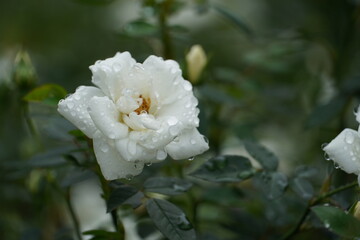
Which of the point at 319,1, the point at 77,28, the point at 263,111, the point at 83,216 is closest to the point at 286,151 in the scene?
the point at 263,111

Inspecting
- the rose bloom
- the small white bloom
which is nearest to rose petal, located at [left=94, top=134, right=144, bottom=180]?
the rose bloom

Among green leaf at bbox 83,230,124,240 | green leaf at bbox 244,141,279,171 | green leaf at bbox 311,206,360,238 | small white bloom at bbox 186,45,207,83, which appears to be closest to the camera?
green leaf at bbox 311,206,360,238

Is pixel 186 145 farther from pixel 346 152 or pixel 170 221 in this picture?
pixel 346 152

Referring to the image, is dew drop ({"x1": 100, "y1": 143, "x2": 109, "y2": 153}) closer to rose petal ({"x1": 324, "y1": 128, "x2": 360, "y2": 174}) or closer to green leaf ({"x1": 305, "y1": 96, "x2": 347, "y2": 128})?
rose petal ({"x1": 324, "y1": 128, "x2": 360, "y2": 174})

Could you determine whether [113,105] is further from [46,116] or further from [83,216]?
[83,216]

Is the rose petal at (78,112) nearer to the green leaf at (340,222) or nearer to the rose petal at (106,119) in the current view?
the rose petal at (106,119)

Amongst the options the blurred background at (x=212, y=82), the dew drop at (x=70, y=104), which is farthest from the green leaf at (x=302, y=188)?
the dew drop at (x=70, y=104)

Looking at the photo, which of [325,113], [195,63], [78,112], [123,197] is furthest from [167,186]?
[325,113]
